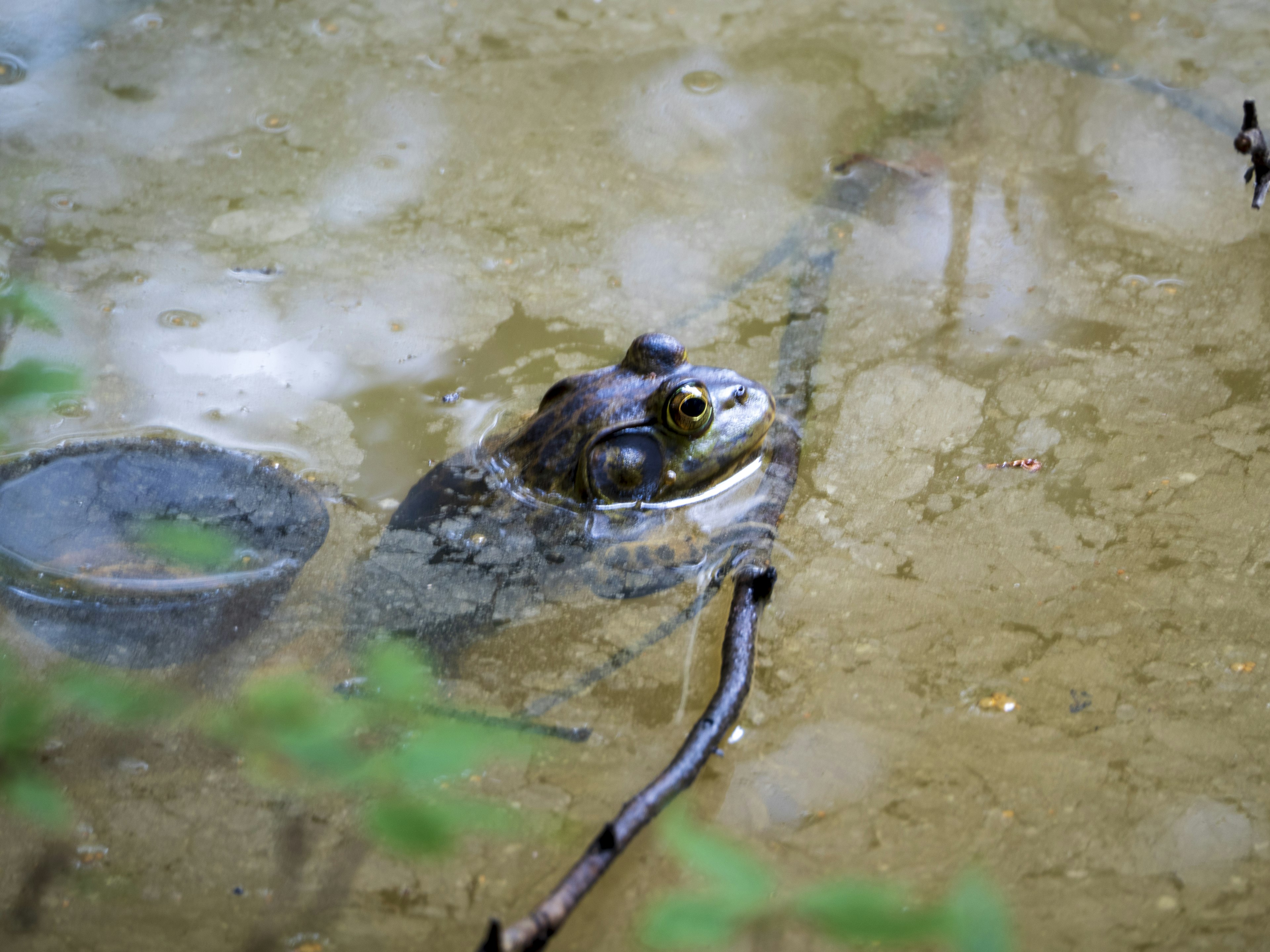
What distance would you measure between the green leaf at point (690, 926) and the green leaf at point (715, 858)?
0.04 metres

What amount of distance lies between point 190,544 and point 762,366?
1723 mm

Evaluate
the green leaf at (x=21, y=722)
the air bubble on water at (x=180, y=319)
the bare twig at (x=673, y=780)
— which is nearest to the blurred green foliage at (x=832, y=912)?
the bare twig at (x=673, y=780)

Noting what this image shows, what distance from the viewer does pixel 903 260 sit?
3439mm

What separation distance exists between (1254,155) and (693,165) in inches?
80.8

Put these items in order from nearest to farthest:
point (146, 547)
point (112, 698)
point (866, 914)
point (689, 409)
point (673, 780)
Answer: point (866, 914), point (673, 780), point (112, 698), point (146, 547), point (689, 409)

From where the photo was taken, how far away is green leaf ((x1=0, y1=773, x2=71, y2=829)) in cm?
194

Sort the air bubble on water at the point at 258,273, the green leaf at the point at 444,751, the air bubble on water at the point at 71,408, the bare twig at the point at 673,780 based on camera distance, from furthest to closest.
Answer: the air bubble on water at the point at 258,273
the air bubble on water at the point at 71,408
the green leaf at the point at 444,751
the bare twig at the point at 673,780

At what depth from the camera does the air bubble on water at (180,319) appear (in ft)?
10.6

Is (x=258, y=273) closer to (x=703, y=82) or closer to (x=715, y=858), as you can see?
(x=703, y=82)

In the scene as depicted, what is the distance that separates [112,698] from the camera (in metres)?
2.19

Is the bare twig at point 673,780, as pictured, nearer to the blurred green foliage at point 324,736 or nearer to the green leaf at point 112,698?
the blurred green foliage at point 324,736

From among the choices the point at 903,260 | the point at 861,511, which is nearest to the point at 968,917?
the point at 861,511

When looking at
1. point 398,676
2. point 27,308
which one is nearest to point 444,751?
point 398,676

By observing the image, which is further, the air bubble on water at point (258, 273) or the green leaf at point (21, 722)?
the air bubble on water at point (258, 273)
